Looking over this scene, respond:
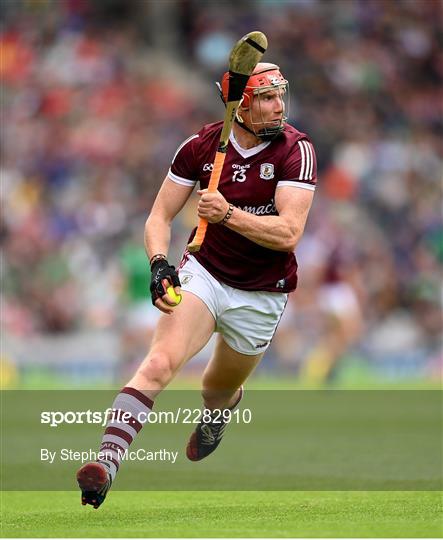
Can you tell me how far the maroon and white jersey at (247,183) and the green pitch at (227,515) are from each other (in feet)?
4.49

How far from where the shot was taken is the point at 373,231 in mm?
22125

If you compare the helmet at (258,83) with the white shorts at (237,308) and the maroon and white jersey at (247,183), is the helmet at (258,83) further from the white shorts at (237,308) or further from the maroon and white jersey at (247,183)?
the white shorts at (237,308)

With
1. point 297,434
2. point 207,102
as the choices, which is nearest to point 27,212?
point 207,102

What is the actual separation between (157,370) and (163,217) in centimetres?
117

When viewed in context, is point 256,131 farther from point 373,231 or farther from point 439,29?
point 439,29

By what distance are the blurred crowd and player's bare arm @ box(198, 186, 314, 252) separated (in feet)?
31.4

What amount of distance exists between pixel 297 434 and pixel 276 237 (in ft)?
15.2

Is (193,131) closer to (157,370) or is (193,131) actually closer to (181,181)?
(181,181)

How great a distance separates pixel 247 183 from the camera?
7992 millimetres

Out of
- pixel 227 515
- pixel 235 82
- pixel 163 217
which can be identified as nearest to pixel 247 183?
pixel 163 217

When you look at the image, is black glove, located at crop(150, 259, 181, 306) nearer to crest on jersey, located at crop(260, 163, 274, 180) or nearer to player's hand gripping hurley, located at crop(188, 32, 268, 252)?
player's hand gripping hurley, located at crop(188, 32, 268, 252)

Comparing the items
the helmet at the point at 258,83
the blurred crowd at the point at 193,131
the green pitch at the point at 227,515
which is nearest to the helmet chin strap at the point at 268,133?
the helmet at the point at 258,83

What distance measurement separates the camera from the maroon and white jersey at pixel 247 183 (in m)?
7.95

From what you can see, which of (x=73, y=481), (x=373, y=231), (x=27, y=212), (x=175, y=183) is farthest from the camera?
(x=373, y=231)
